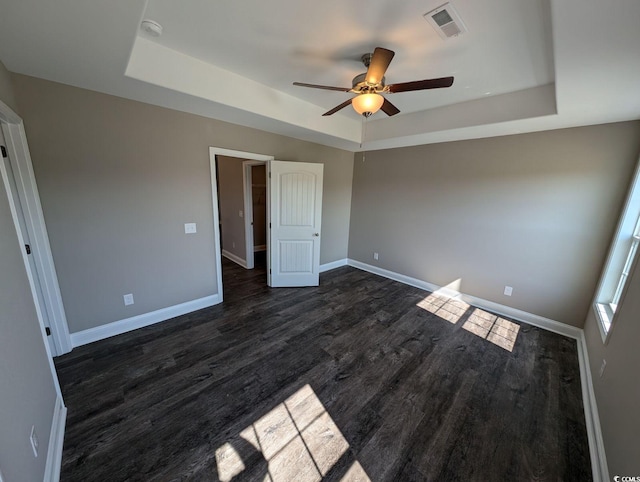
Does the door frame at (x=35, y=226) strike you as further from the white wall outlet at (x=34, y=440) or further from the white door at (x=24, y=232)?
the white wall outlet at (x=34, y=440)

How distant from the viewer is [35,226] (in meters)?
2.03

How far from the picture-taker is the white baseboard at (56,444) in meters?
1.28

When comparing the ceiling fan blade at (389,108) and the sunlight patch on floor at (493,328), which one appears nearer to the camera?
the ceiling fan blade at (389,108)

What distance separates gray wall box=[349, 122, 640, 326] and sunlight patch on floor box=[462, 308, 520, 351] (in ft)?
1.02

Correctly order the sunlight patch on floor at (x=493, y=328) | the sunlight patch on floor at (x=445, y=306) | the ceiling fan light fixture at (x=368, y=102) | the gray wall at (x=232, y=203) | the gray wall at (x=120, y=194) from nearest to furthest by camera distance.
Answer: the ceiling fan light fixture at (x=368, y=102) < the gray wall at (x=120, y=194) < the sunlight patch on floor at (x=493, y=328) < the sunlight patch on floor at (x=445, y=306) < the gray wall at (x=232, y=203)

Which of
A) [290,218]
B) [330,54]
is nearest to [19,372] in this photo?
[330,54]

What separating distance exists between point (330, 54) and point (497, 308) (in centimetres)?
381

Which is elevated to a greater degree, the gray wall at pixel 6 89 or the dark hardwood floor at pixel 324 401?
the gray wall at pixel 6 89

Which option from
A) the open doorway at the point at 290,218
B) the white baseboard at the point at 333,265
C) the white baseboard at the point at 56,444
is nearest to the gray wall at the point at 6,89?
the open doorway at the point at 290,218

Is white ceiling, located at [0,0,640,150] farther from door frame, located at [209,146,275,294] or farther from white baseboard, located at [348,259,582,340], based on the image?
white baseboard, located at [348,259,582,340]

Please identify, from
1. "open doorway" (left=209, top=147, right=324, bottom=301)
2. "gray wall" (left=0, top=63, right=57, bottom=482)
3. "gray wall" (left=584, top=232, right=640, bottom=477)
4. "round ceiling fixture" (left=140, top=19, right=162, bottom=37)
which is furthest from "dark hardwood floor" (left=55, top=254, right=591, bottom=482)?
"round ceiling fixture" (left=140, top=19, right=162, bottom=37)

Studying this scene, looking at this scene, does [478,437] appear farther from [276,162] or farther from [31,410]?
[276,162]

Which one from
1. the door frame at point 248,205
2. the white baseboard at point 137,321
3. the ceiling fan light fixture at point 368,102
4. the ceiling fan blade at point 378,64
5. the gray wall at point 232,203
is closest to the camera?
the ceiling fan blade at point 378,64

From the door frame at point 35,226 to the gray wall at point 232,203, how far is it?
266 cm
